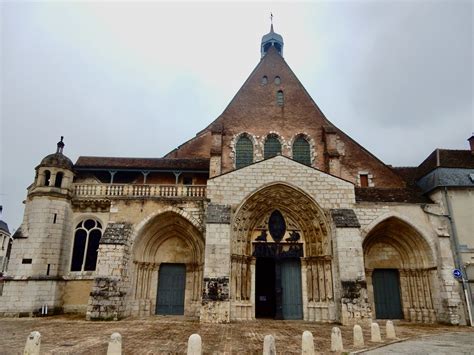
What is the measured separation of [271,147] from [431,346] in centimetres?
1202

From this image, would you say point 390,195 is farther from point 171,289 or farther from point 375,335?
point 171,289

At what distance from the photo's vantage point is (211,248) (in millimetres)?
11922

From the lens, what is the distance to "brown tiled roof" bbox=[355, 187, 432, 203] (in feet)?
46.1

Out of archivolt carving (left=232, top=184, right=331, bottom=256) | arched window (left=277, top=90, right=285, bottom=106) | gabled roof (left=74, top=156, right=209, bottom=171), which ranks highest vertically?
arched window (left=277, top=90, right=285, bottom=106)

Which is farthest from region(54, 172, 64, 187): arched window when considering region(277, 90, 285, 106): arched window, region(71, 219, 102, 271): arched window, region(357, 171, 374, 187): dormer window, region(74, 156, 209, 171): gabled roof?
region(357, 171, 374, 187): dormer window

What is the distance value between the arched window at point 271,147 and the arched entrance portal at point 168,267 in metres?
6.16

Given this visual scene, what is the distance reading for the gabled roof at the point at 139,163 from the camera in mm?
15906

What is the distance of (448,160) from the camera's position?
15.5 metres

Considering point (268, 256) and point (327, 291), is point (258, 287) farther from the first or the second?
point (327, 291)

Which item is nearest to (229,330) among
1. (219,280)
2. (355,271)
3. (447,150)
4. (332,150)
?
(219,280)

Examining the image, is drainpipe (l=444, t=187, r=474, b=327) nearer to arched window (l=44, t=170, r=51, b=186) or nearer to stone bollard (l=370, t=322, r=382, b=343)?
stone bollard (l=370, t=322, r=382, b=343)

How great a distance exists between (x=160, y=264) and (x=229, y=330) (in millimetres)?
6131

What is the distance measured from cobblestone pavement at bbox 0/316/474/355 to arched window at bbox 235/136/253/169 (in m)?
8.57

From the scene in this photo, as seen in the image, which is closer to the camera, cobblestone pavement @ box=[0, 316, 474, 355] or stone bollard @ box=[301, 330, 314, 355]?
stone bollard @ box=[301, 330, 314, 355]
